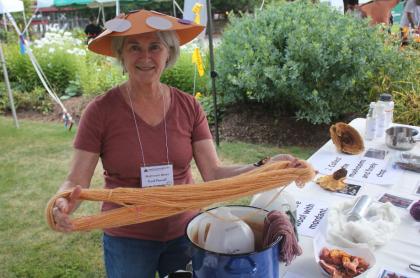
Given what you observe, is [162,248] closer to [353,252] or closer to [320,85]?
[353,252]

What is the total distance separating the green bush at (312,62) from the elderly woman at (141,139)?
289 cm

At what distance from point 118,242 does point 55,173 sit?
312cm

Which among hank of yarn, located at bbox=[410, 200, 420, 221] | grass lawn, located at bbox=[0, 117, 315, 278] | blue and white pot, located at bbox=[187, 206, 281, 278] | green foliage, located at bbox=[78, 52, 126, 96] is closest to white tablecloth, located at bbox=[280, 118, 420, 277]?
hank of yarn, located at bbox=[410, 200, 420, 221]

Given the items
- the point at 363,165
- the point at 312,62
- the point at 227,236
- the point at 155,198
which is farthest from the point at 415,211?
the point at 312,62

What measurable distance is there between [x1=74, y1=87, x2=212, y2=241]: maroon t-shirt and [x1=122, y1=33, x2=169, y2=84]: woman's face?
0.41ft

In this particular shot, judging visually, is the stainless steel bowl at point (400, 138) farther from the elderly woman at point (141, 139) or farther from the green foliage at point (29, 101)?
the green foliage at point (29, 101)

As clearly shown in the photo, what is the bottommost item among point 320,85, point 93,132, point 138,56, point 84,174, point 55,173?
point 55,173

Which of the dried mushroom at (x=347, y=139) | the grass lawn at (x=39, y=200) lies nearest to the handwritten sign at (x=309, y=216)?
the dried mushroom at (x=347, y=139)

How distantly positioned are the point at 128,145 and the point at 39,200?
268 centimetres

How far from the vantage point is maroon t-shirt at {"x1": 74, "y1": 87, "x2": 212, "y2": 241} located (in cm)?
157

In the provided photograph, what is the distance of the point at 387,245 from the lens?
4.61 ft

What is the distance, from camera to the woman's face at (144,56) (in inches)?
62.4

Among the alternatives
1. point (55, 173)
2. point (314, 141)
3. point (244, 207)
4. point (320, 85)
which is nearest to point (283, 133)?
point (314, 141)

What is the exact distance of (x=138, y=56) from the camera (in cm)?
159
